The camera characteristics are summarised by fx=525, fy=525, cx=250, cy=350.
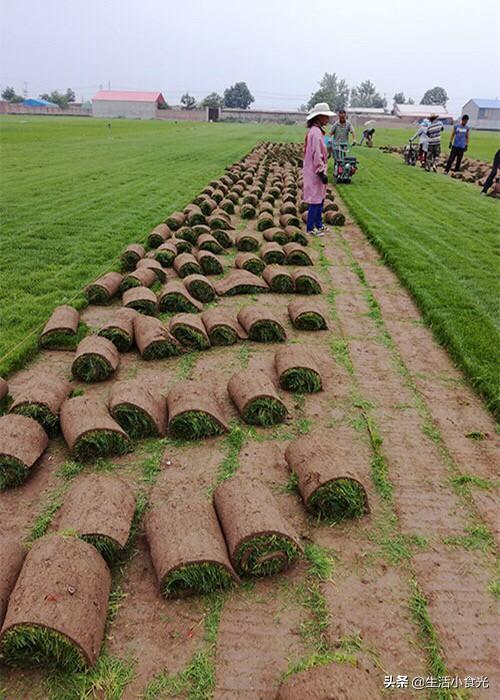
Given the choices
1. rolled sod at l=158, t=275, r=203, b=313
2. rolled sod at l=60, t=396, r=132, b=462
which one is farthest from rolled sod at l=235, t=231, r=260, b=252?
rolled sod at l=60, t=396, r=132, b=462

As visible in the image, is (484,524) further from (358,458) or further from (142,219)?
(142,219)

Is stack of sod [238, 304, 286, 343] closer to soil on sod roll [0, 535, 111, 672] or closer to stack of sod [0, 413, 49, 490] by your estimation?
stack of sod [0, 413, 49, 490]

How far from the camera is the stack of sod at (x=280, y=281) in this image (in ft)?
26.1

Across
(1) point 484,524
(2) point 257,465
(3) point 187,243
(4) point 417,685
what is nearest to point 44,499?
(2) point 257,465

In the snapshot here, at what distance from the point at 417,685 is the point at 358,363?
3689mm

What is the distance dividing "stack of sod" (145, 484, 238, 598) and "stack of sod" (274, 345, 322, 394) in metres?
2.06

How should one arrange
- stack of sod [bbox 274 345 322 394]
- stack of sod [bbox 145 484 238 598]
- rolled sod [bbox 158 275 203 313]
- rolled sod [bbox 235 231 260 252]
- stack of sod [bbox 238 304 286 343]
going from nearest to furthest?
1. stack of sod [bbox 145 484 238 598]
2. stack of sod [bbox 274 345 322 394]
3. stack of sod [bbox 238 304 286 343]
4. rolled sod [bbox 158 275 203 313]
5. rolled sod [bbox 235 231 260 252]

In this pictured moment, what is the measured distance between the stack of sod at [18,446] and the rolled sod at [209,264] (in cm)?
515

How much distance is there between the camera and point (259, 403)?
4742 mm

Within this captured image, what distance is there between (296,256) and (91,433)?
6.05 meters

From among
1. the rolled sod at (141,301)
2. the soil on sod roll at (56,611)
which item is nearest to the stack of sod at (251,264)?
the rolled sod at (141,301)

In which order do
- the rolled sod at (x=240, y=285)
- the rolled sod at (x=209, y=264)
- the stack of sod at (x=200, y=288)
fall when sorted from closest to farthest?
the stack of sod at (x=200, y=288) → the rolled sod at (x=240, y=285) → the rolled sod at (x=209, y=264)

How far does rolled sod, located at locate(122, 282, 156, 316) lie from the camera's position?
6836 mm

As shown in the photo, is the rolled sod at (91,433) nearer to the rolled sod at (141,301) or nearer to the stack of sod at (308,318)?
the rolled sod at (141,301)
